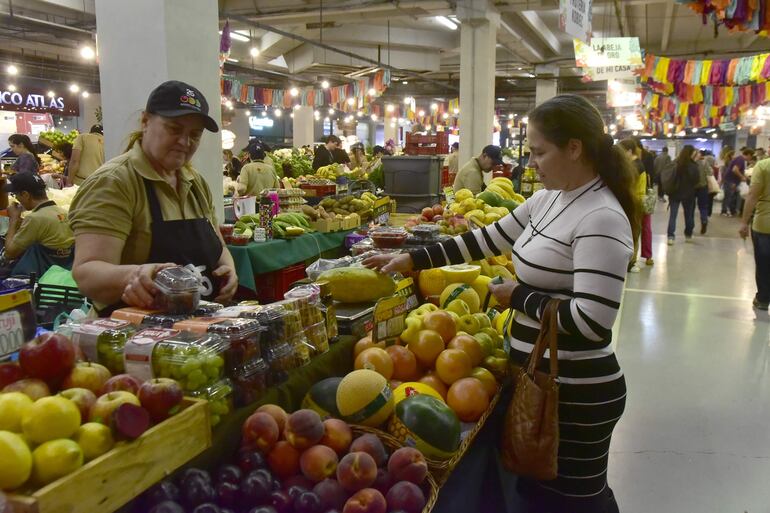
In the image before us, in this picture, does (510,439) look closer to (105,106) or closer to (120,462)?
(120,462)

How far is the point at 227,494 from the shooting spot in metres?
1.26

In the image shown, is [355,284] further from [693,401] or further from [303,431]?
[693,401]

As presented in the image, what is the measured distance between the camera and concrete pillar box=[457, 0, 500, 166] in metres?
11.3

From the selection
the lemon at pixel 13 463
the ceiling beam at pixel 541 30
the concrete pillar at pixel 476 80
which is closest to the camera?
the lemon at pixel 13 463

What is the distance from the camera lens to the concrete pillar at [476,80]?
11336 mm

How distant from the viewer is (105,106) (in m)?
4.37

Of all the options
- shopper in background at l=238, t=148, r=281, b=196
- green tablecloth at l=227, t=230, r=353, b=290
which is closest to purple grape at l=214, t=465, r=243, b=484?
green tablecloth at l=227, t=230, r=353, b=290

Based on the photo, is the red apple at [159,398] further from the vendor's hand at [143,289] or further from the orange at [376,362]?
the orange at [376,362]

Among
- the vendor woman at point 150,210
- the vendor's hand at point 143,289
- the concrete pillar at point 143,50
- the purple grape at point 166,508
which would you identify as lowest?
the purple grape at point 166,508

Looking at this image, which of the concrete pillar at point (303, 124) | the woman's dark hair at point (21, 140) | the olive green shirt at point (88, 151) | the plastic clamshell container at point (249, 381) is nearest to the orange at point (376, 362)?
the plastic clamshell container at point (249, 381)

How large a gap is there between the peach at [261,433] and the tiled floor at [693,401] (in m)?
2.37

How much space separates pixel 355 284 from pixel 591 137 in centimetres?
104

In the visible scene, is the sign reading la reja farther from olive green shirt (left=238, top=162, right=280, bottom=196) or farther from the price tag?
the price tag

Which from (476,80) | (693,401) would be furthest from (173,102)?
(476,80)
